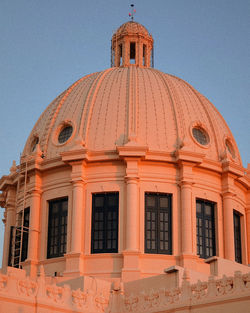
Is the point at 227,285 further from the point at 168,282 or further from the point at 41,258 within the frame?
→ the point at 41,258

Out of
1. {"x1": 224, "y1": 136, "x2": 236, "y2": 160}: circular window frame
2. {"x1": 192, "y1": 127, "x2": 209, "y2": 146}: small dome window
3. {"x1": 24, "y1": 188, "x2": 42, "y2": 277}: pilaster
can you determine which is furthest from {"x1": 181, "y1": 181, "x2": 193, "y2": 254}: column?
{"x1": 24, "y1": 188, "x2": 42, "y2": 277}: pilaster

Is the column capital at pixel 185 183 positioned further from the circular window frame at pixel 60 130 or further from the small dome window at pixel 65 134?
the small dome window at pixel 65 134

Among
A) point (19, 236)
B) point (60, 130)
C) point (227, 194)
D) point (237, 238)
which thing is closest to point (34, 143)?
point (60, 130)

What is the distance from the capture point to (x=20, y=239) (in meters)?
48.8

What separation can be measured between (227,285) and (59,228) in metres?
18.4

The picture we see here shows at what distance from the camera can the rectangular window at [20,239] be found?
47822mm

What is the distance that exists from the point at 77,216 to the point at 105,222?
1917 millimetres

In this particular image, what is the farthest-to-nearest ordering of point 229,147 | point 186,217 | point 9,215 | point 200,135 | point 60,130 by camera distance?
point 229,147 → point 9,215 → point 200,135 → point 60,130 → point 186,217

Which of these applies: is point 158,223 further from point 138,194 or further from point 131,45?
point 131,45

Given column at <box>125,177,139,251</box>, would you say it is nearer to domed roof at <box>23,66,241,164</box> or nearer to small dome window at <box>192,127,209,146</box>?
domed roof at <box>23,66,241,164</box>

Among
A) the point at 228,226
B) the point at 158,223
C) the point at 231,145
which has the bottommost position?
the point at 158,223

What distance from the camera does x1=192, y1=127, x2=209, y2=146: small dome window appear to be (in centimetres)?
5038

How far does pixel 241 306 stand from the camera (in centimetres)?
3066

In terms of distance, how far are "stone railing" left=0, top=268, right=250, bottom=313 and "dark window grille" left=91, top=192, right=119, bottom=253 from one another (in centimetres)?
692
